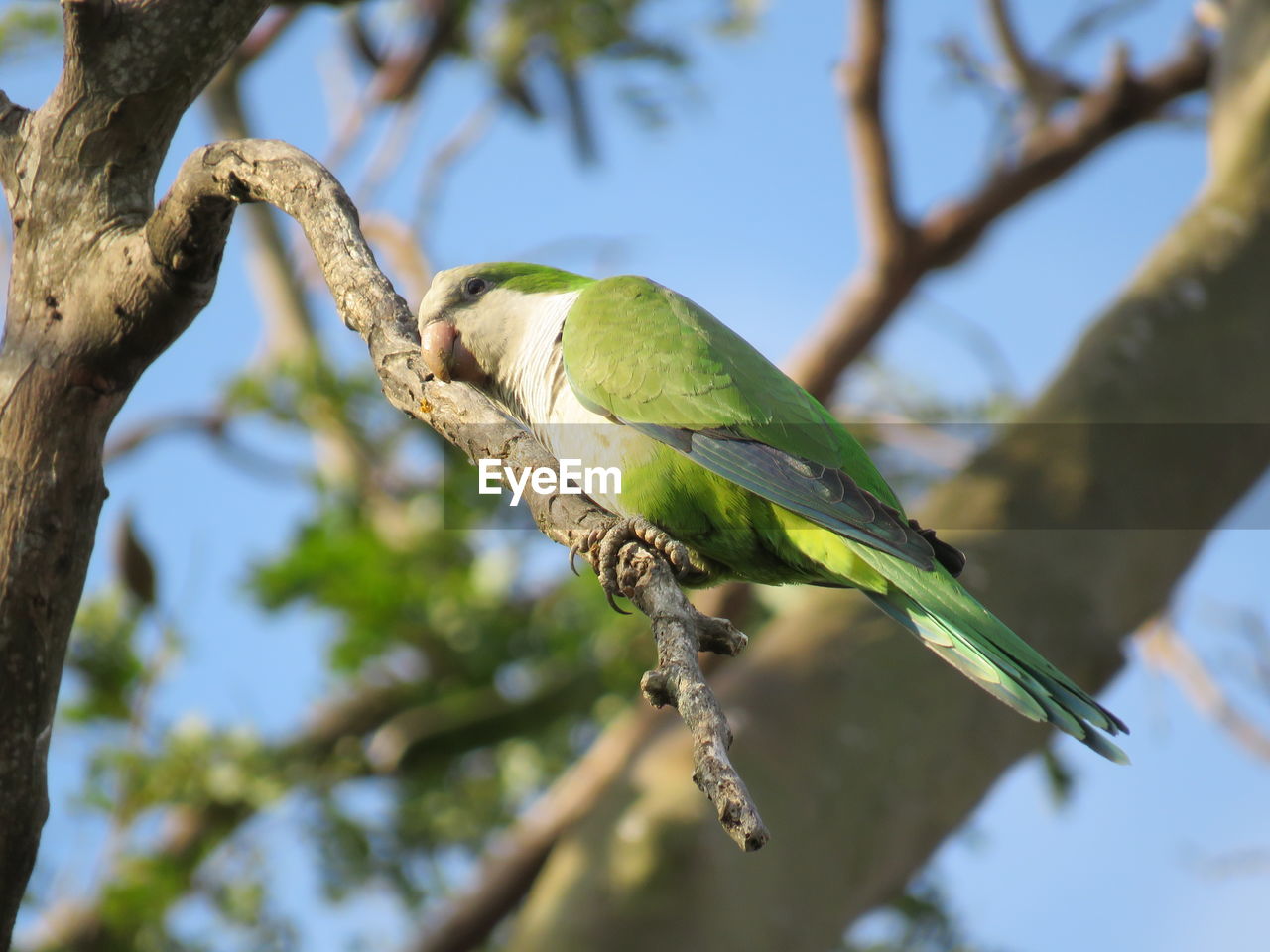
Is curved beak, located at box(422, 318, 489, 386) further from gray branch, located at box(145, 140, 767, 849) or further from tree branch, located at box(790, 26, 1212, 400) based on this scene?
tree branch, located at box(790, 26, 1212, 400)

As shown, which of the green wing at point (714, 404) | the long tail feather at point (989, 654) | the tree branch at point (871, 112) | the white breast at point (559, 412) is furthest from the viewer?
the tree branch at point (871, 112)

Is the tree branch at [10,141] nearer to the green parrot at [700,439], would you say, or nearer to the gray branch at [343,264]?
the gray branch at [343,264]

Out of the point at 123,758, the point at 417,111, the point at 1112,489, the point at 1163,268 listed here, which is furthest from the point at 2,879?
the point at 417,111

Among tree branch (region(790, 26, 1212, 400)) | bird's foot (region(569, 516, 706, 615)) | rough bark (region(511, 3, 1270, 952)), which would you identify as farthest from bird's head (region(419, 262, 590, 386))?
tree branch (region(790, 26, 1212, 400))

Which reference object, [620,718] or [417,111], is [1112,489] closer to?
[620,718]

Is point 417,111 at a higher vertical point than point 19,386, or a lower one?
higher

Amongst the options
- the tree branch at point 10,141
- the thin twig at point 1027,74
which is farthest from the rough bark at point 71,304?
the thin twig at point 1027,74
